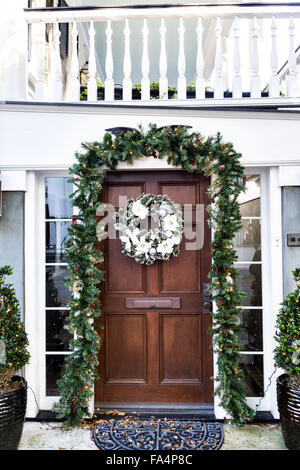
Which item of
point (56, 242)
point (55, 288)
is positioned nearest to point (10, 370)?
point (55, 288)

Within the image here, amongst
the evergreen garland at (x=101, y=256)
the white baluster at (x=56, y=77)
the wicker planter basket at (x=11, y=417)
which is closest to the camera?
the wicker planter basket at (x=11, y=417)

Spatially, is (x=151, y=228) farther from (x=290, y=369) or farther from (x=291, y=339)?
(x=290, y=369)

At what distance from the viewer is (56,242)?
3.16 metres

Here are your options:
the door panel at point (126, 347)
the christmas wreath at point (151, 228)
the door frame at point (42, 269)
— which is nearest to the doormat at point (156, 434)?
the door frame at point (42, 269)

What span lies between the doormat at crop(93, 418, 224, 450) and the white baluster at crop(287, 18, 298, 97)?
3.13 meters

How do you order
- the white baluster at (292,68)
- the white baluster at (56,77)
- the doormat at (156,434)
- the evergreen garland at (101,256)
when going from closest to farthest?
the doormat at (156,434) < the evergreen garland at (101,256) < the white baluster at (292,68) < the white baluster at (56,77)

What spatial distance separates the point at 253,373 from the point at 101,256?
184 cm

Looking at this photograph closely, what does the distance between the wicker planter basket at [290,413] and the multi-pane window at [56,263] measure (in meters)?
1.96

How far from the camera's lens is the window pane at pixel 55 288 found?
3.16 m

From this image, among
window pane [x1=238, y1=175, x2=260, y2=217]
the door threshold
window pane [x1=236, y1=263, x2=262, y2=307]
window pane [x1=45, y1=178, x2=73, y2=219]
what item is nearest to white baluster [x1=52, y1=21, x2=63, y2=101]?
window pane [x1=45, y1=178, x2=73, y2=219]

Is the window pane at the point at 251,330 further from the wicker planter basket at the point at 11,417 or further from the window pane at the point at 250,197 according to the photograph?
the wicker planter basket at the point at 11,417

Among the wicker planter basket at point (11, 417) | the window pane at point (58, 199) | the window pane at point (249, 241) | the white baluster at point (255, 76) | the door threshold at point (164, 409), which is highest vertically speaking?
the white baluster at point (255, 76)
